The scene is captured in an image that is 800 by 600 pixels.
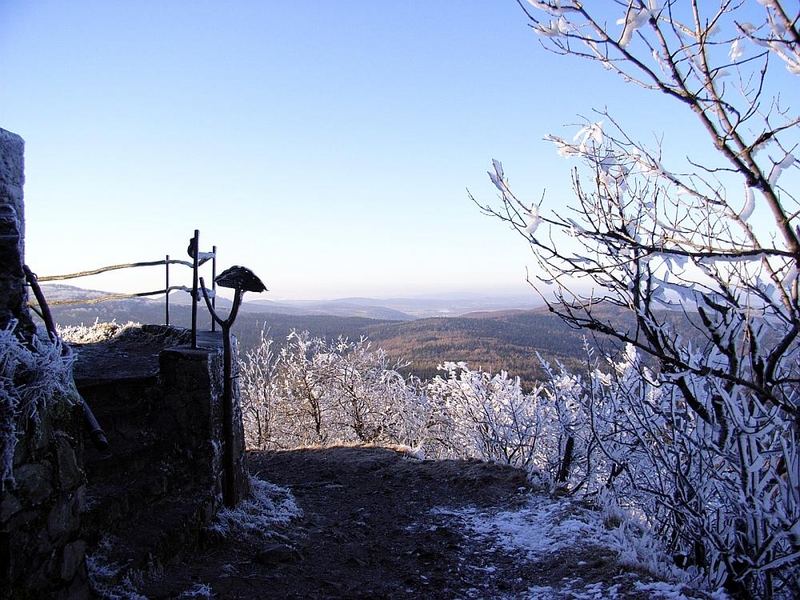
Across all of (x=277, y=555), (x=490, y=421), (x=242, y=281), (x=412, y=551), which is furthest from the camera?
(x=490, y=421)

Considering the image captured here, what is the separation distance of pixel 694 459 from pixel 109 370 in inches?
212

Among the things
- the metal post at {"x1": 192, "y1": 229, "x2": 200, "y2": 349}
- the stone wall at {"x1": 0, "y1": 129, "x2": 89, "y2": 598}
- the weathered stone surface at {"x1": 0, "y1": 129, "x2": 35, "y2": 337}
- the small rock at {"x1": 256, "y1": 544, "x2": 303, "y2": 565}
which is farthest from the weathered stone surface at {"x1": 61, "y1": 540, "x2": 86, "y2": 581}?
the metal post at {"x1": 192, "y1": 229, "x2": 200, "y2": 349}

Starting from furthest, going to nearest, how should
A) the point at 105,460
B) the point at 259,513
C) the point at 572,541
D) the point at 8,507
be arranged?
the point at 259,513 → the point at 572,541 → the point at 105,460 → the point at 8,507

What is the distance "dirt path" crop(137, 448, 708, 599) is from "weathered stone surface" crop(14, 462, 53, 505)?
67.3 inches

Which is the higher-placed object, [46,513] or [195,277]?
[195,277]

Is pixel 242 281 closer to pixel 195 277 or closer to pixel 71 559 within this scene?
pixel 195 277

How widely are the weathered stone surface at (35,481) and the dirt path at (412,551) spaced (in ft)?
5.61

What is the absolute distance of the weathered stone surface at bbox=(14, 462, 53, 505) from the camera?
3.14 metres

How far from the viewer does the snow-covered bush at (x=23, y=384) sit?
3.05 metres

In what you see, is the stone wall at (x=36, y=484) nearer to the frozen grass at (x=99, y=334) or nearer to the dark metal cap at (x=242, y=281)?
the dark metal cap at (x=242, y=281)

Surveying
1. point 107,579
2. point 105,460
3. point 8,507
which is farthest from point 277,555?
point 8,507

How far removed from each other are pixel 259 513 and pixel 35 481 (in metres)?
4.04

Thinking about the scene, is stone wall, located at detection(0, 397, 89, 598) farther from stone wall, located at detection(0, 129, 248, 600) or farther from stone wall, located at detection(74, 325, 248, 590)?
stone wall, located at detection(74, 325, 248, 590)

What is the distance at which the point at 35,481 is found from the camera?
3.23m
